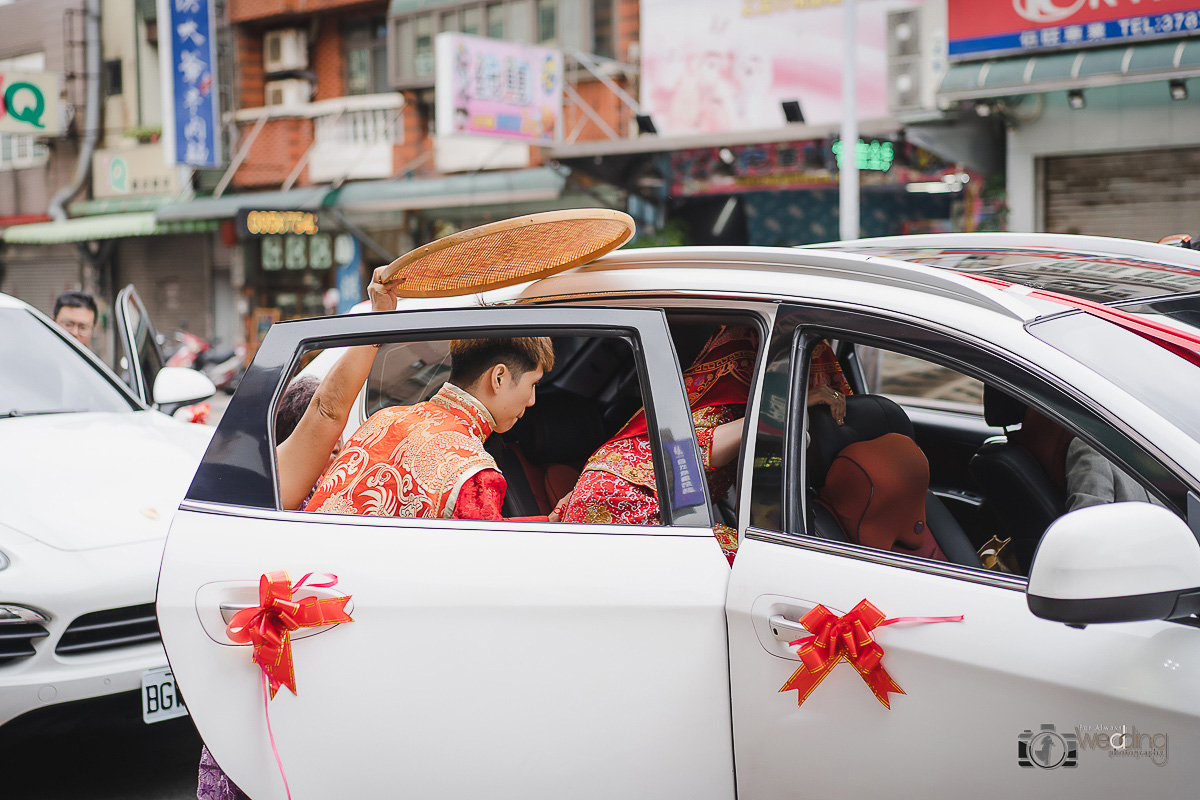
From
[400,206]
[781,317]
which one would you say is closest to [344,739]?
[781,317]

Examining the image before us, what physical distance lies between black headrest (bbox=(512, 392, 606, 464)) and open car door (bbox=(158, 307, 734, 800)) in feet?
3.40

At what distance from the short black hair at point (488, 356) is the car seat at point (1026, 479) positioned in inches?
44.6

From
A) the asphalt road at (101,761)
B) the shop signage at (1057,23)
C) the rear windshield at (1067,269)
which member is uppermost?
the shop signage at (1057,23)

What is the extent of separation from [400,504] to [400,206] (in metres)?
15.2

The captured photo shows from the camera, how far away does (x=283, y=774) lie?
2.13 meters

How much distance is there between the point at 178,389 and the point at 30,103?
20569 mm

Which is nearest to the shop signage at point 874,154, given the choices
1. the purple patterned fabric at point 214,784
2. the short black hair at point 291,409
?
the short black hair at point 291,409

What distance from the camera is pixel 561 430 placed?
3.31 meters

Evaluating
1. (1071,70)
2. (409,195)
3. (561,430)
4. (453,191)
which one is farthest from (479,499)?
(409,195)

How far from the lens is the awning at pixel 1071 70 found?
9484 mm

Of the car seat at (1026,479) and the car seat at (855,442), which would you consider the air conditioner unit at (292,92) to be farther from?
the car seat at (1026,479)

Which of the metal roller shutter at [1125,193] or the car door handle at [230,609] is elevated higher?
the metal roller shutter at [1125,193]

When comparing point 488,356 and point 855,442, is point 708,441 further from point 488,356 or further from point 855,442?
point 488,356

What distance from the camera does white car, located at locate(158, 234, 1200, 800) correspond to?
1.64 metres
